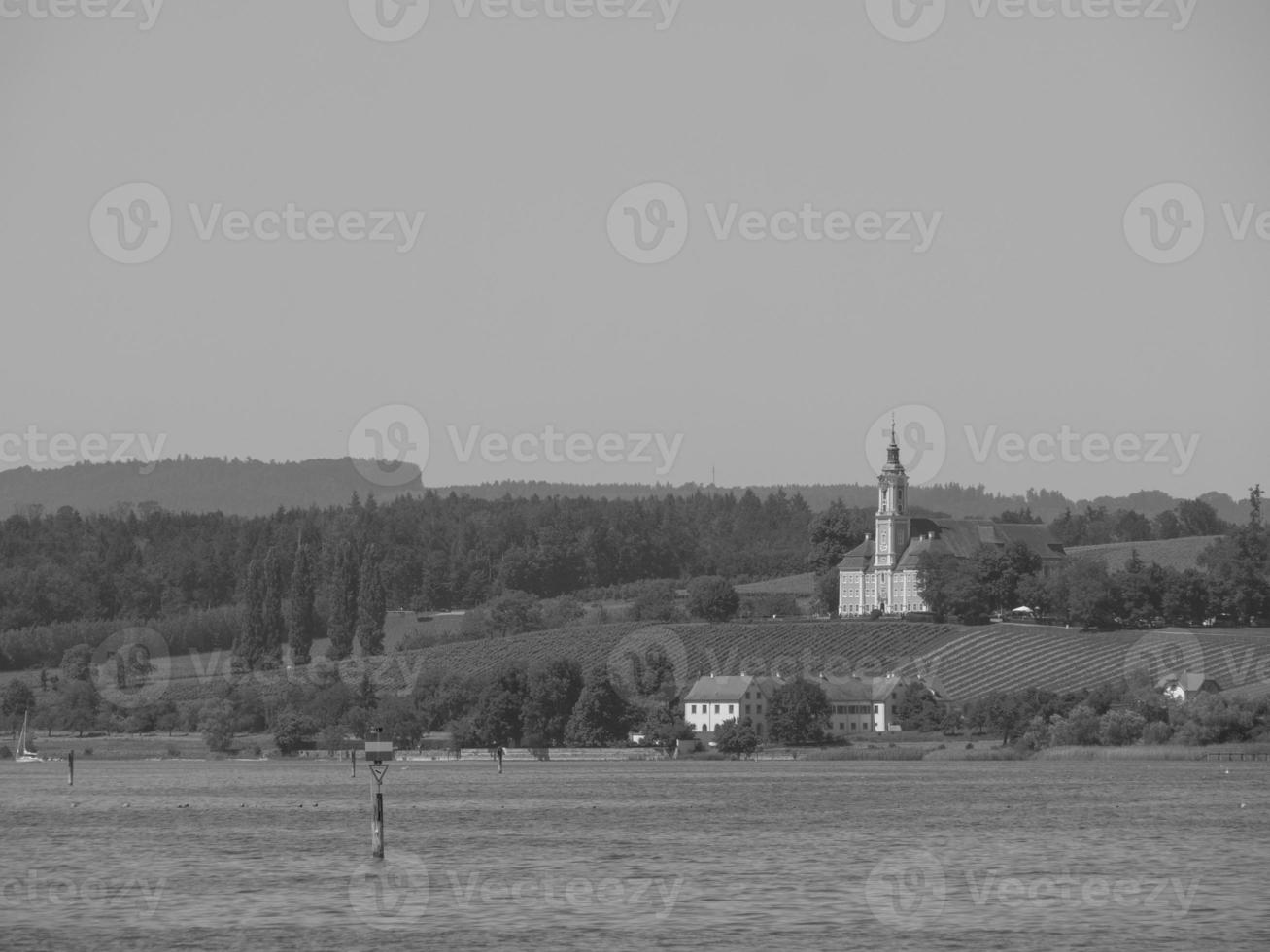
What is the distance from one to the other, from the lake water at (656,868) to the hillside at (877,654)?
197 ft

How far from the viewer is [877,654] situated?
545ft

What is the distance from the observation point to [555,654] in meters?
166

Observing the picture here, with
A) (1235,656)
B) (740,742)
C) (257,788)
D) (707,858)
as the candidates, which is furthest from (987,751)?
(707,858)

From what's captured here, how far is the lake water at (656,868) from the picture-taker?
39812 mm

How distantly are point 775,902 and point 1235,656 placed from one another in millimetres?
113869

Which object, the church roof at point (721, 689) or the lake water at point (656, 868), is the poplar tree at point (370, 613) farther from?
the lake water at point (656, 868)

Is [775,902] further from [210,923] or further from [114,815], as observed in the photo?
[114,815]

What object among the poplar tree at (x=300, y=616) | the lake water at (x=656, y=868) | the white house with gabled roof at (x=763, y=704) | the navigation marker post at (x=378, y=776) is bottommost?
the lake water at (x=656, y=868)

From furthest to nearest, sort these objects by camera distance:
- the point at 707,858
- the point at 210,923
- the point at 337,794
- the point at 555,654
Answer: the point at 555,654 < the point at 337,794 < the point at 707,858 < the point at 210,923

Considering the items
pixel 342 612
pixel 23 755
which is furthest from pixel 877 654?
pixel 23 755

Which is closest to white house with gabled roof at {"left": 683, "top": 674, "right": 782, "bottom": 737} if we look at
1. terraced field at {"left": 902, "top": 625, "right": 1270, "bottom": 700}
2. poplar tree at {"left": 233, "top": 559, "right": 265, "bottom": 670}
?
terraced field at {"left": 902, "top": 625, "right": 1270, "bottom": 700}

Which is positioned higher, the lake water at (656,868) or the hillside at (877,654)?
the hillside at (877,654)

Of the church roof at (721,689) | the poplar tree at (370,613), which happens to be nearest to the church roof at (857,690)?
the church roof at (721,689)

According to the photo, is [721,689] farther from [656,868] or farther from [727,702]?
[656,868]
